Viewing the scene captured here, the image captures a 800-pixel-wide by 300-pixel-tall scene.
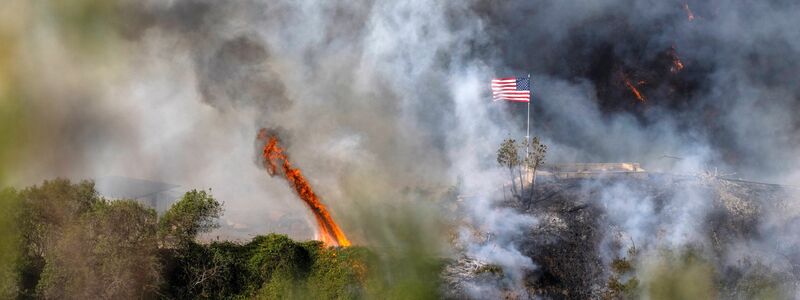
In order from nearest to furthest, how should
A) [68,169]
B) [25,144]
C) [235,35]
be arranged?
[25,144], [68,169], [235,35]

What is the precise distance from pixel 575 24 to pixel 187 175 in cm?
2898

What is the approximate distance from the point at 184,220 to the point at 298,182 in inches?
354

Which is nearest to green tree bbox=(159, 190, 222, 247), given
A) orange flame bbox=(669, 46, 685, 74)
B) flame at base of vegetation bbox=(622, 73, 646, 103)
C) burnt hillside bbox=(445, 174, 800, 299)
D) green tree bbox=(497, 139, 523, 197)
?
burnt hillside bbox=(445, 174, 800, 299)

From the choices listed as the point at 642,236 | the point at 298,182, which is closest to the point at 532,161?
the point at 642,236

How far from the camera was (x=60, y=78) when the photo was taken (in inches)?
1517

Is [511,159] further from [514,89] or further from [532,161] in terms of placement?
[514,89]

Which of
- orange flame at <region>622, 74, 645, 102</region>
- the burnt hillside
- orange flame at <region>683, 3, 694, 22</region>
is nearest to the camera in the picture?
the burnt hillside

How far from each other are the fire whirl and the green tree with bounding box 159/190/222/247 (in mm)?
6892

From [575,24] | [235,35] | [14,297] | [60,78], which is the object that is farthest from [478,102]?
[14,297]

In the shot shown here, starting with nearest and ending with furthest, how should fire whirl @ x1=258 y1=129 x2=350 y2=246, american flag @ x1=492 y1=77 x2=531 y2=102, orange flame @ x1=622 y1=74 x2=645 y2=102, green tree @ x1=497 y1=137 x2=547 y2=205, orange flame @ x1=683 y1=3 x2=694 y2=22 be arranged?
american flag @ x1=492 y1=77 x2=531 y2=102
fire whirl @ x1=258 y1=129 x2=350 y2=246
green tree @ x1=497 y1=137 x2=547 y2=205
orange flame @ x1=683 y1=3 x2=694 y2=22
orange flame @ x1=622 y1=74 x2=645 y2=102

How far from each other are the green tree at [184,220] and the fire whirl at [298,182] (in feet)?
22.6

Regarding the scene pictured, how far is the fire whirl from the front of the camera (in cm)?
4088

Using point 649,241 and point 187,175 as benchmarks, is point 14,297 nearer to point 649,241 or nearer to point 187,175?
point 187,175

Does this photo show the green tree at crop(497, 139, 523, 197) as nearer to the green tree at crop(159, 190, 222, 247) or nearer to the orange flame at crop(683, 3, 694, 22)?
the green tree at crop(159, 190, 222, 247)
